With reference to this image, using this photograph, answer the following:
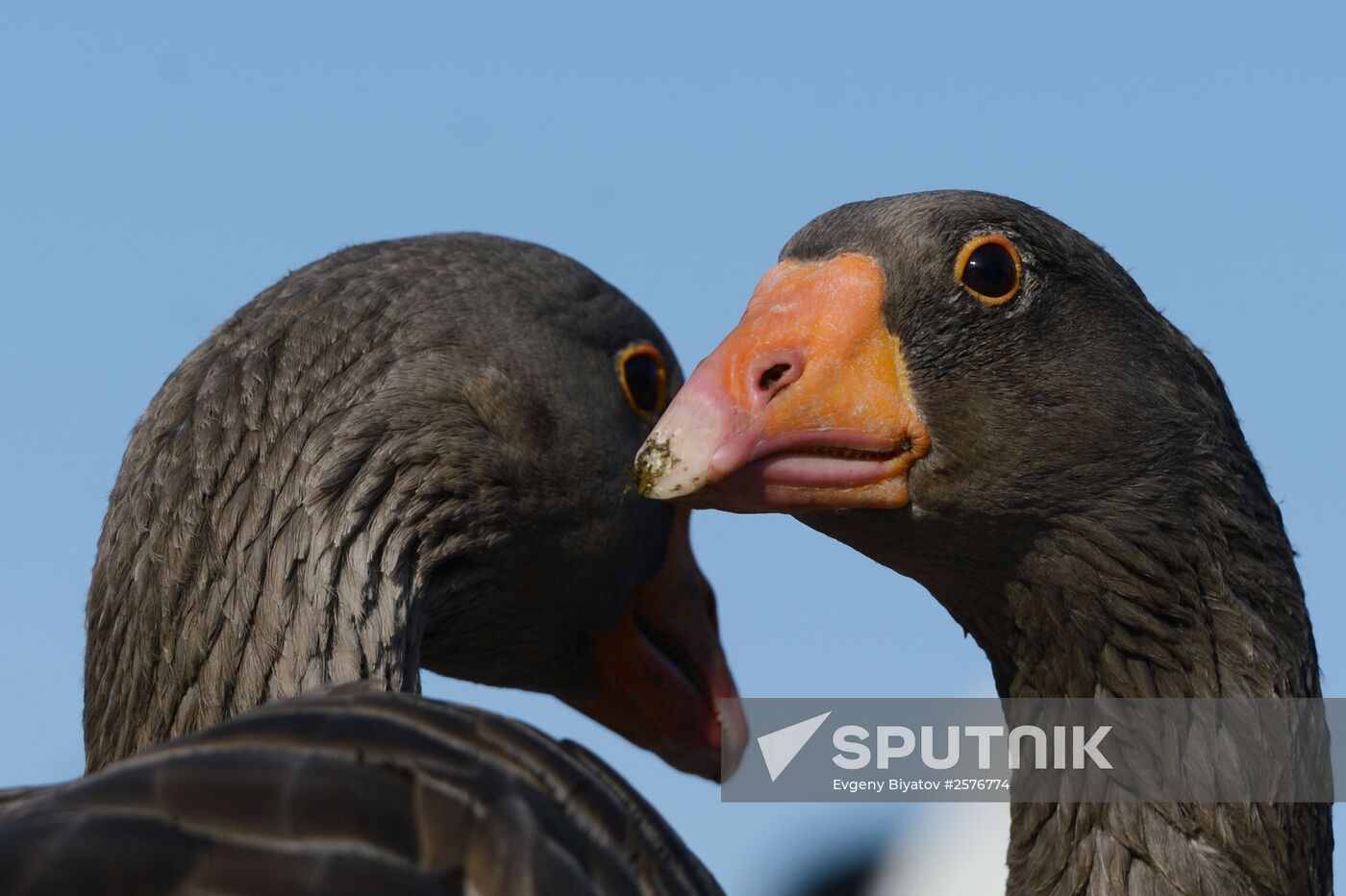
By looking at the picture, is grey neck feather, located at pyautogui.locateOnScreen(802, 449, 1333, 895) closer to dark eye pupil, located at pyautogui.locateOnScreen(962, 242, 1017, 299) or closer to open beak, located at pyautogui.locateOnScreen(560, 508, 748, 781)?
dark eye pupil, located at pyautogui.locateOnScreen(962, 242, 1017, 299)

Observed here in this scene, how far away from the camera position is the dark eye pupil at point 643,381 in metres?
7.34

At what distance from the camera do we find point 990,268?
17.5ft

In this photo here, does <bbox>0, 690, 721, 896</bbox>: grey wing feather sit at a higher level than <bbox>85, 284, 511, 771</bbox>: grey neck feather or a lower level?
lower

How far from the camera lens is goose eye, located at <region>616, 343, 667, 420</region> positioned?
731 centimetres

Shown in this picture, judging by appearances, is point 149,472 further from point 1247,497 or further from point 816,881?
point 816,881

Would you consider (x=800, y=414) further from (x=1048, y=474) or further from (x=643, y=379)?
(x=643, y=379)

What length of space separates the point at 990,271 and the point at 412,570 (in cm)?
231

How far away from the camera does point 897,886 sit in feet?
63.3

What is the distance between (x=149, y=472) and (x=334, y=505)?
0.71 metres

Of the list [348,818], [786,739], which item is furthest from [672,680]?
[348,818]

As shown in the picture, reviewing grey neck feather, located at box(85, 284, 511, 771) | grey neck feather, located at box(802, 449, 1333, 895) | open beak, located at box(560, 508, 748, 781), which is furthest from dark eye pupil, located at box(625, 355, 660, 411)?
grey neck feather, located at box(802, 449, 1333, 895)

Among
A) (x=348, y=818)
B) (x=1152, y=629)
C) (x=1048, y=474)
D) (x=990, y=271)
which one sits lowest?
(x=348, y=818)

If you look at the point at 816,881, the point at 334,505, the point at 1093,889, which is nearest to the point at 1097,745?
the point at 1093,889

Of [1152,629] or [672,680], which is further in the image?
[672,680]
